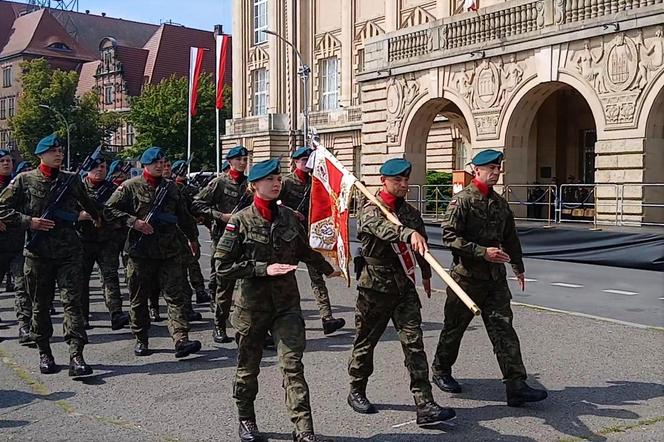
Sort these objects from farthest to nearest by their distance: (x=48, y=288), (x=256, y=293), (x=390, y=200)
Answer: (x=48, y=288), (x=390, y=200), (x=256, y=293)

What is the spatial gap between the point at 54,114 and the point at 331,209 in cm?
6675

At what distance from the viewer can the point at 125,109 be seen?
79125mm

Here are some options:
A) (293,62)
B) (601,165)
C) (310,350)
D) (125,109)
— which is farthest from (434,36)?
(125,109)

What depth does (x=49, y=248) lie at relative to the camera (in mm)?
7746

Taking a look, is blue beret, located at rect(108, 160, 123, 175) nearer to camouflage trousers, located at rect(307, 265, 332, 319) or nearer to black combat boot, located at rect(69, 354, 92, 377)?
camouflage trousers, located at rect(307, 265, 332, 319)

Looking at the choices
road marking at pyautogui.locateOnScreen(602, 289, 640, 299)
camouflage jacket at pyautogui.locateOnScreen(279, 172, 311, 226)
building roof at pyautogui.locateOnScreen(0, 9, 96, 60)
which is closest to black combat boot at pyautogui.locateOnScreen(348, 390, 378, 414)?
camouflage jacket at pyautogui.locateOnScreen(279, 172, 311, 226)

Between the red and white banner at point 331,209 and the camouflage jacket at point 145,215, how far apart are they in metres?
2.22

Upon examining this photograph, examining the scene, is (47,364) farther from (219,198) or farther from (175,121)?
(175,121)

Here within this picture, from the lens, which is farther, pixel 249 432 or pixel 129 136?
pixel 129 136

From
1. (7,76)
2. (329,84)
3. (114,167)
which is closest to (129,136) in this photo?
(7,76)

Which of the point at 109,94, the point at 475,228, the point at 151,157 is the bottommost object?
the point at 475,228

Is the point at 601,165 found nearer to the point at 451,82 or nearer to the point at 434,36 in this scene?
the point at 451,82

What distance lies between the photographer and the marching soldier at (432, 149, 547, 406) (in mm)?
6344

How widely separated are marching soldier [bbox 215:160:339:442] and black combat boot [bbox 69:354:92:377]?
2.53 meters
